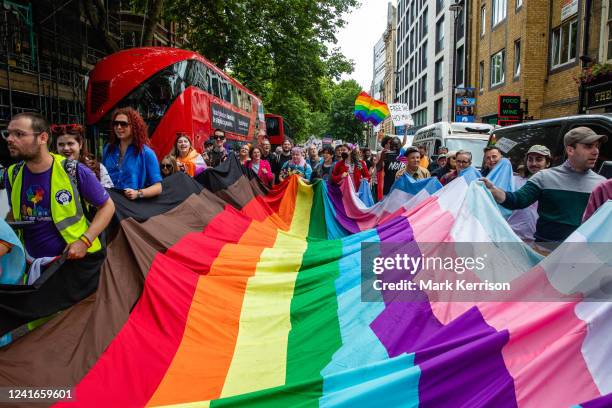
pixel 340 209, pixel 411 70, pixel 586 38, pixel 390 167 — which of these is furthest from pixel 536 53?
pixel 411 70

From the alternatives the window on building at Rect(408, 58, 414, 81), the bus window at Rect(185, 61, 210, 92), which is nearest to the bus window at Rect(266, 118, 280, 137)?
the bus window at Rect(185, 61, 210, 92)

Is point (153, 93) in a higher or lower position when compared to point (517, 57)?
lower

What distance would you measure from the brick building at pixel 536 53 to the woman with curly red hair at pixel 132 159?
623 inches

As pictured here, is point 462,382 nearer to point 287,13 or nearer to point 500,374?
point 500,374

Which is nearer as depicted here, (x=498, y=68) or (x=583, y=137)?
(x=583, y=137)

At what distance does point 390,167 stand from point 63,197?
781 cm

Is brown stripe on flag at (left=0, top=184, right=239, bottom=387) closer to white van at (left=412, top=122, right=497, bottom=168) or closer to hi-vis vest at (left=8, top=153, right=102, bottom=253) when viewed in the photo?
hi-vis vest at (left=8, top=153, right=102, bottom=253)

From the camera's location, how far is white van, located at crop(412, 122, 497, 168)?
14773 millimetres

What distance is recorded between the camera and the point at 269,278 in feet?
15.7

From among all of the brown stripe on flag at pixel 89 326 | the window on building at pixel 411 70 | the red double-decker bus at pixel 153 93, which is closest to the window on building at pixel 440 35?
the window on building at pixel 411 70

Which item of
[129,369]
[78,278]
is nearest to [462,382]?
[129,369]

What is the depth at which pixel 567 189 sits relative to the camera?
409 centimetres

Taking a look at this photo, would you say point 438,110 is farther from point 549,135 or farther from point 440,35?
point 549,135

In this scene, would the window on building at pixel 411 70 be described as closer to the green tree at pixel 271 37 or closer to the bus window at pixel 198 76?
the green tree at pixel 271 37
